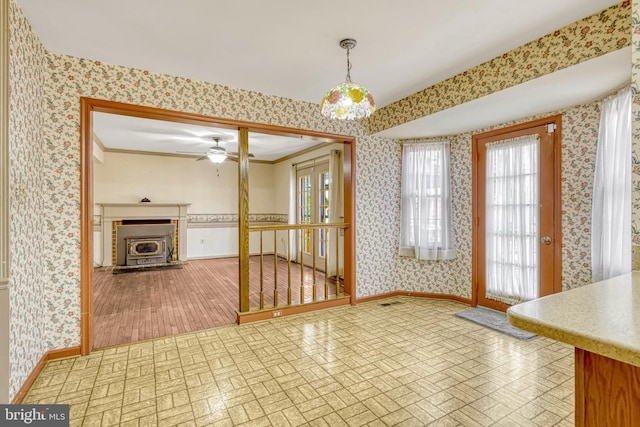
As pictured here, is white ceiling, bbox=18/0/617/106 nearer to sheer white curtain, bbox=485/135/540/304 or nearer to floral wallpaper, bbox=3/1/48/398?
floral wallpaper, bbox=3/1/48/398

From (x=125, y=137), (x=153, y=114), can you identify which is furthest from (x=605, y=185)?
(x=125, y=137)

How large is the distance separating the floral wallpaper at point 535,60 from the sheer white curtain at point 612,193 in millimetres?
706

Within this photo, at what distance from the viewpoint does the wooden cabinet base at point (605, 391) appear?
778 mm

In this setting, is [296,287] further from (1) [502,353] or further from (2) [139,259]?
(2) [139,259]

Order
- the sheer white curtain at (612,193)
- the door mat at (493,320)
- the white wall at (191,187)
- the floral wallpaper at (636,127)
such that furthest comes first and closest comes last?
the white wall at (191,187), the door mat at (493,320), the sheer white curtain at (612,193), the floral wallpaper at (636,127)

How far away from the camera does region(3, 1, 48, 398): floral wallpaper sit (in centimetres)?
191

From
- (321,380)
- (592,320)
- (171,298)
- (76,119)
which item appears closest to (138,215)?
(171,298)

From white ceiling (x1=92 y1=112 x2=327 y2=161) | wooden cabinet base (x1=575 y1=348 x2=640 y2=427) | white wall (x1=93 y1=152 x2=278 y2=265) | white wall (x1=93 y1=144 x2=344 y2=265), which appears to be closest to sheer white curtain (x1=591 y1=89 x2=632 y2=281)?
wooden cabinet base (x1=575 y1=348 x2=640 y2=427)

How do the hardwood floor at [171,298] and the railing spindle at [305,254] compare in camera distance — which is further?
the railing spindle at [305,254]

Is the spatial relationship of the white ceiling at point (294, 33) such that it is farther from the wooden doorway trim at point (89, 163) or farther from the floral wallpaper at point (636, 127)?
the floral wallpaper at point (636, 127)

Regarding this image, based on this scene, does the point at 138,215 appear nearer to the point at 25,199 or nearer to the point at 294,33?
the point at 25,199

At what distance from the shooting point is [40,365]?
2391 mm

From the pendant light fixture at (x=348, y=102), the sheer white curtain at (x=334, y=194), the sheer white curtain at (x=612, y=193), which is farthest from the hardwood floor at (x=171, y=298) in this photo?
the sheer white curtain at (x=612, y=193)

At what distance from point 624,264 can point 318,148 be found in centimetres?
475
